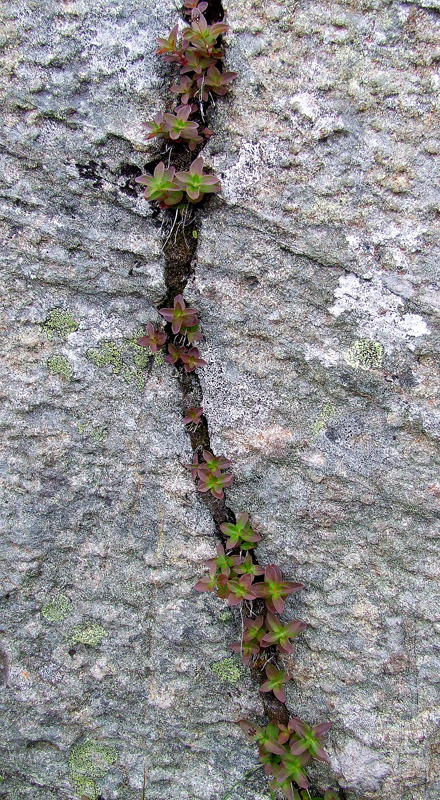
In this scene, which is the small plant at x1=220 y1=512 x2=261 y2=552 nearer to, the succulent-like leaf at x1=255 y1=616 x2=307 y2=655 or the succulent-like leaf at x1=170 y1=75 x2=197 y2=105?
the succulent-like leaf at x1=255 y1=616 x2=307 y2=655

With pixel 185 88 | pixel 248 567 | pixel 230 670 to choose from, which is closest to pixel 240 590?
pixel 248 567

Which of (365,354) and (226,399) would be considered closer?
(365,354)

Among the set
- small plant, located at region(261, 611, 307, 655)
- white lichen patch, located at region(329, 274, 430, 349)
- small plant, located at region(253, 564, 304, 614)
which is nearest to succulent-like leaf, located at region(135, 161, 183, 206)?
white lichen patch, located at region(329, 274, 430, 349)

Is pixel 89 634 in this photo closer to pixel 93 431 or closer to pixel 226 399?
pixel 93 431

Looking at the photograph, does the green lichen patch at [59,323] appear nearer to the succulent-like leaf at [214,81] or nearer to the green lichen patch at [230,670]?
the succulent-like leaf at [214,81]

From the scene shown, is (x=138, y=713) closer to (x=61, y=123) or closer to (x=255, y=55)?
(x=61, y=123)

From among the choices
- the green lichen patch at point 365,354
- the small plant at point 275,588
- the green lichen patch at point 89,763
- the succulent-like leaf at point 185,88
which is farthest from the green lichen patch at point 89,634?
the succulent-like leaf at point 185,88
